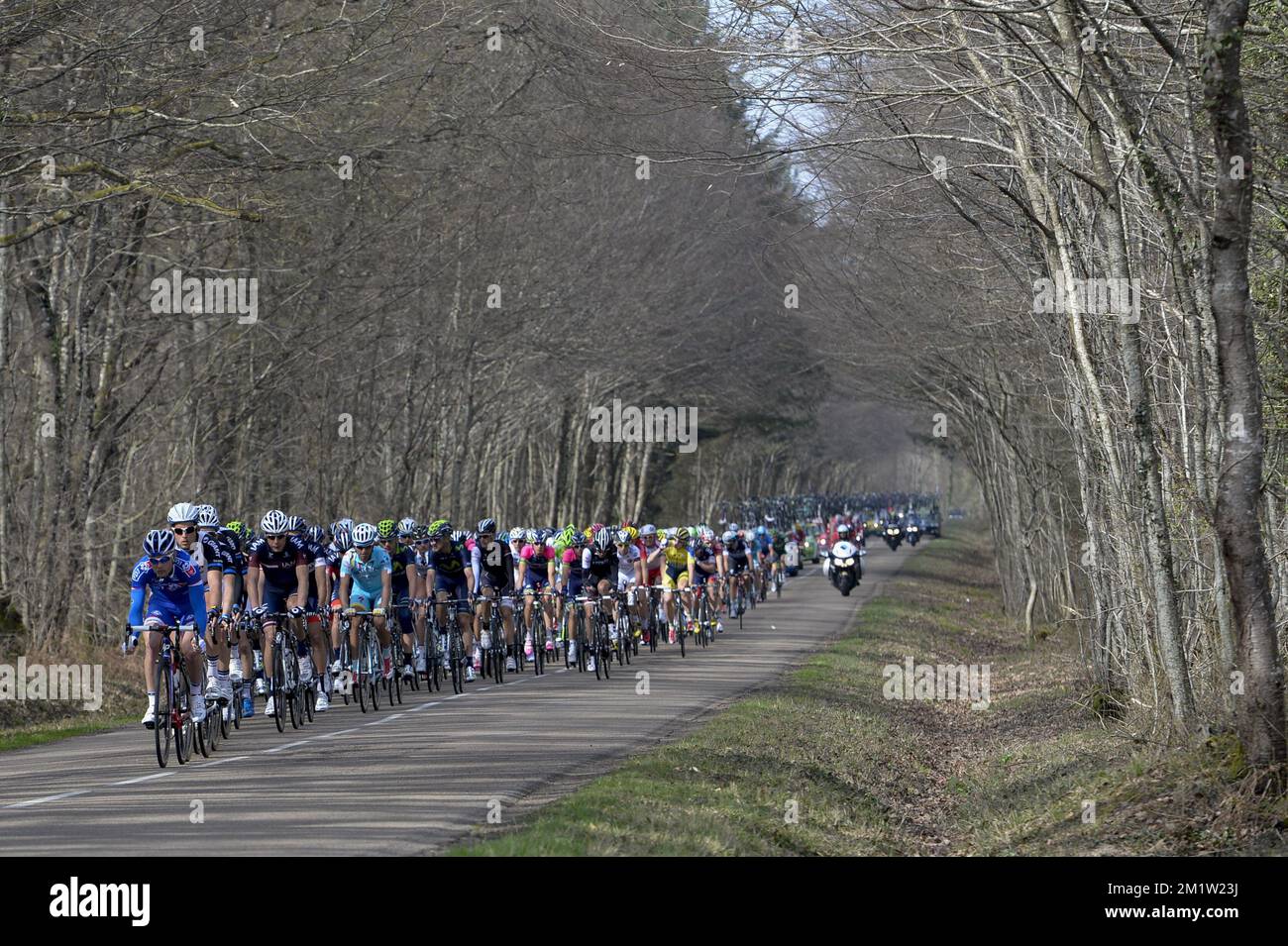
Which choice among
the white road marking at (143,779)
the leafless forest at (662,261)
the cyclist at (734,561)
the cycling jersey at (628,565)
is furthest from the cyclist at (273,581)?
the cyclist at (734,561)

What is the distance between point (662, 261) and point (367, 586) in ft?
90.2

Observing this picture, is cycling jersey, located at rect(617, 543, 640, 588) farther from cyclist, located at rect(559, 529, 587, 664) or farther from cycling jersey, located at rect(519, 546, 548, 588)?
cyclist, located at rect(559, 529, 587, 664)

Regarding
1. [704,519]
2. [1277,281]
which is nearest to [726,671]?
[1277,281]

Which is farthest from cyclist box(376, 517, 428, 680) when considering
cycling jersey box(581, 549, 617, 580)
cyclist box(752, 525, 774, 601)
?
cyclist box(752, 525, 774, 601)

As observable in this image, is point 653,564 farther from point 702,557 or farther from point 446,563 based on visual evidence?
point 446,563

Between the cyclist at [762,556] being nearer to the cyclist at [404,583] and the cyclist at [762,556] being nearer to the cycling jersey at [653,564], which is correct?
the cycling jersey at [653,564]

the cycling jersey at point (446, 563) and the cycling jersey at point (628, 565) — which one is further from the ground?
the cycling jersey at point (446, 563)

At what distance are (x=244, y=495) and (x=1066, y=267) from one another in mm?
21654

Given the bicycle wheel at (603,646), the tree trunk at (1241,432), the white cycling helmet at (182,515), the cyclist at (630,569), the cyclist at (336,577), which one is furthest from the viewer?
the cyclist at (630,569)

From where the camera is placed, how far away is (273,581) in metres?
19.3

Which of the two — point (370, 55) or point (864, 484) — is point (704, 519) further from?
point (864, 484)
